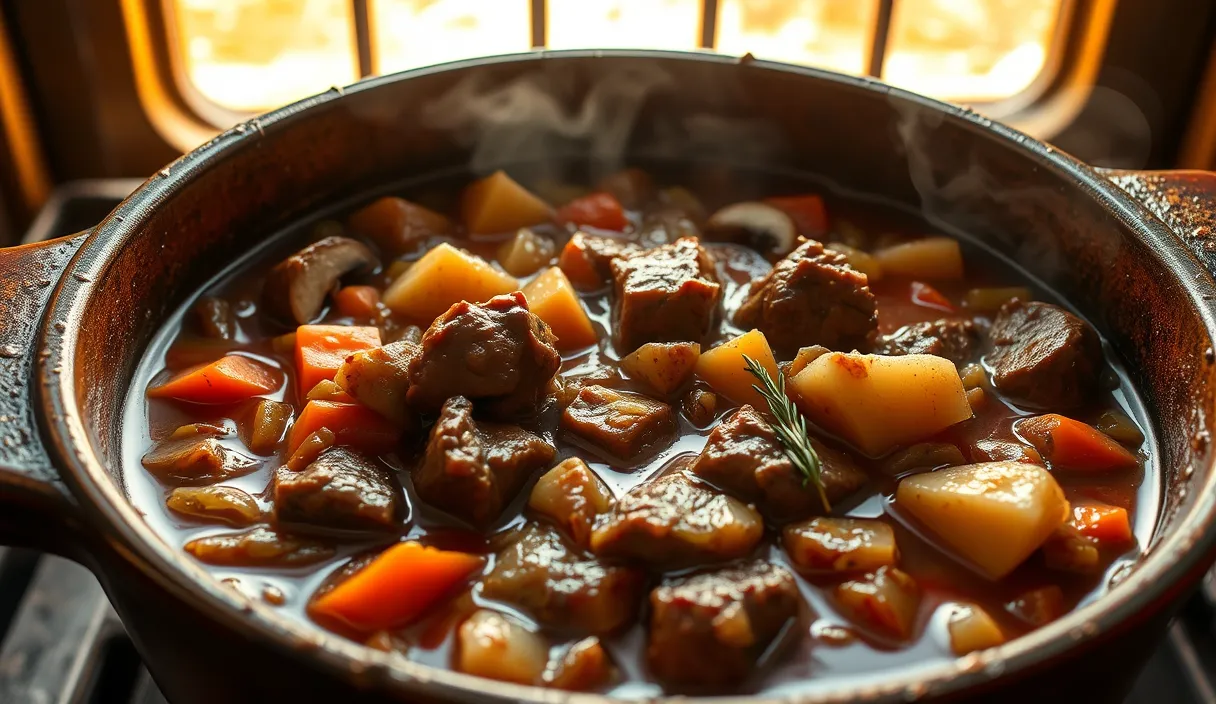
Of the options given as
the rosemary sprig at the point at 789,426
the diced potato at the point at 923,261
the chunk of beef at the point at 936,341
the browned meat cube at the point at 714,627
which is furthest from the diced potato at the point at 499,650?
the diced potato at the point at 923,261

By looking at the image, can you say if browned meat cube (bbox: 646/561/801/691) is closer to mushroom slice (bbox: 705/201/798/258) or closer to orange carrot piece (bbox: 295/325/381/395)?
orange carrot piece (bbox: 295/325/381/395)

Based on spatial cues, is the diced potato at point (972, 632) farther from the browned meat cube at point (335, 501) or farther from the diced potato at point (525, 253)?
the diced potato at point (525, 253)

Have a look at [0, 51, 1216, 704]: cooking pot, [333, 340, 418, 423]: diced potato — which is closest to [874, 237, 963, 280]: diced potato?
[0, 51, 1216, 704]: cooking pot

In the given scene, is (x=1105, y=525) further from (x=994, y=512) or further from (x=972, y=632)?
(x=972, y=632)

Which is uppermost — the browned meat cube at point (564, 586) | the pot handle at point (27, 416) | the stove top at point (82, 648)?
the pot handle at point (27, 416)

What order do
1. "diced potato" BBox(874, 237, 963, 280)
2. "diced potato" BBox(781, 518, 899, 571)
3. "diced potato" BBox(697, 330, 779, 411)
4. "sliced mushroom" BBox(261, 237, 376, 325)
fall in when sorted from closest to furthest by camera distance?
1. "diced potato" BBox(781, 518, 899, 571)
2. "diced potato" BBox(697, 330, 779, 411)
3. "sliced mushroom" BBox(261, 237, 376, 325)
4. "diced potato" BBox(874, 237, 963, 280)

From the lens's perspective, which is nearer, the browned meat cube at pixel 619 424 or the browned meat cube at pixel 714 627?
the browned meat cube at pixel 714 627

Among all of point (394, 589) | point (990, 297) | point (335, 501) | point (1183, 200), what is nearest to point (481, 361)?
point (335, 501)
